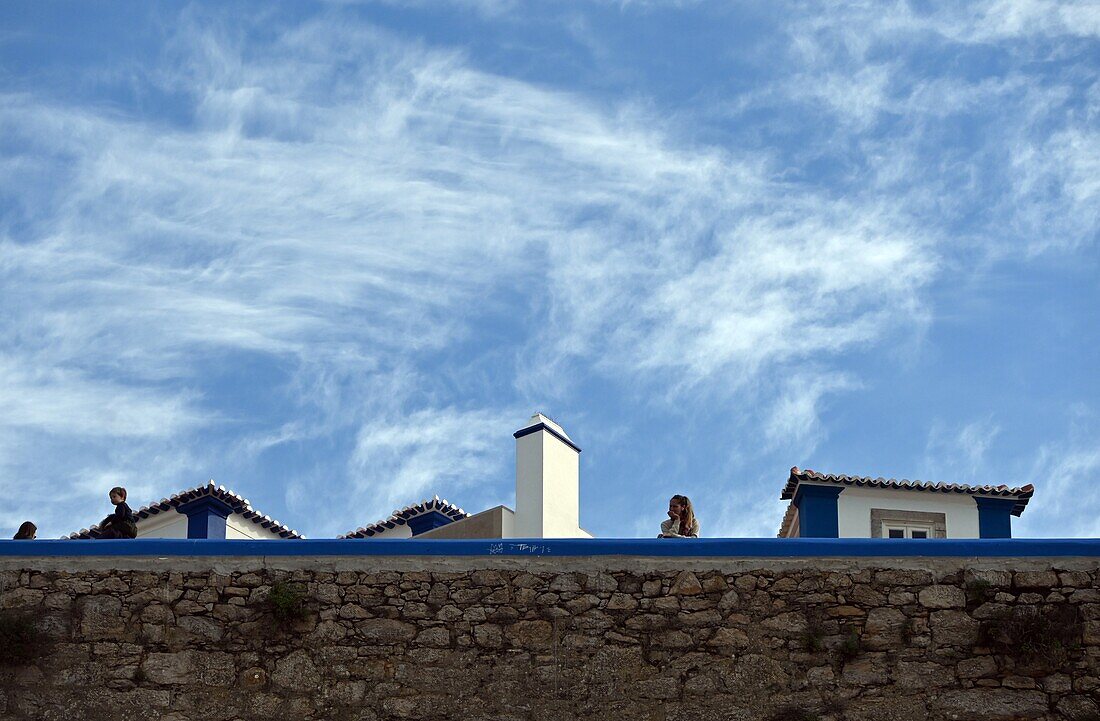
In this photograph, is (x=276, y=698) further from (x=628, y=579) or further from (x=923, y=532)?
(x=923, y=532)

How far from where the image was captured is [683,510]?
48.9 feet

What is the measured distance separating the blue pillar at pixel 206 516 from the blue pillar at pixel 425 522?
8.05 ft

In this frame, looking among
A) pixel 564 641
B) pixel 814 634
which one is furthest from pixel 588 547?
pixel 814 634

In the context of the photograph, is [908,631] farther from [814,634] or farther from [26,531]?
[26,531]

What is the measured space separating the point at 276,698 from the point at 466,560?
1.94 meters

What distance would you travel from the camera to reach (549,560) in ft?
46.3

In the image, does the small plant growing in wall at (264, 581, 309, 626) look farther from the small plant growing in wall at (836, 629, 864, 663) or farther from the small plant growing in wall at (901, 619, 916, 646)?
the small plant growing in wall at (901, 619, 916, 646)

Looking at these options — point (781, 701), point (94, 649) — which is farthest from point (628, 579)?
point (94, 649)

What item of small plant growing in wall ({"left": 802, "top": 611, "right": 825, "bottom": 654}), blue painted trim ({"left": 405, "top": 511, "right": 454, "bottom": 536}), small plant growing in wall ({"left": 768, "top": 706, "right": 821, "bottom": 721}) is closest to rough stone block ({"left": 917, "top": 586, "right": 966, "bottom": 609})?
small plant growing in wall ({"left": 802, "top": 611, "right": 825, "bottom": 654})

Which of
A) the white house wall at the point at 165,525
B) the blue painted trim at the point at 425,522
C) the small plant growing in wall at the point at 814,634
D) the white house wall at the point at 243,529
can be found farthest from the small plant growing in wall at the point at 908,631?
the white house wall at the point at 165,525

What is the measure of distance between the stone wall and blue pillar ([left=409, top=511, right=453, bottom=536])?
8.24 metres

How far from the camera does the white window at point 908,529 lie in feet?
70.1

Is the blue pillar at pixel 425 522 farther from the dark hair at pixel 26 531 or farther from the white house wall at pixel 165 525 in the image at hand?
the dark hair at pixel 26 531

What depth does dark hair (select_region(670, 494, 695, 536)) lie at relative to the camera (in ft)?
48.7
